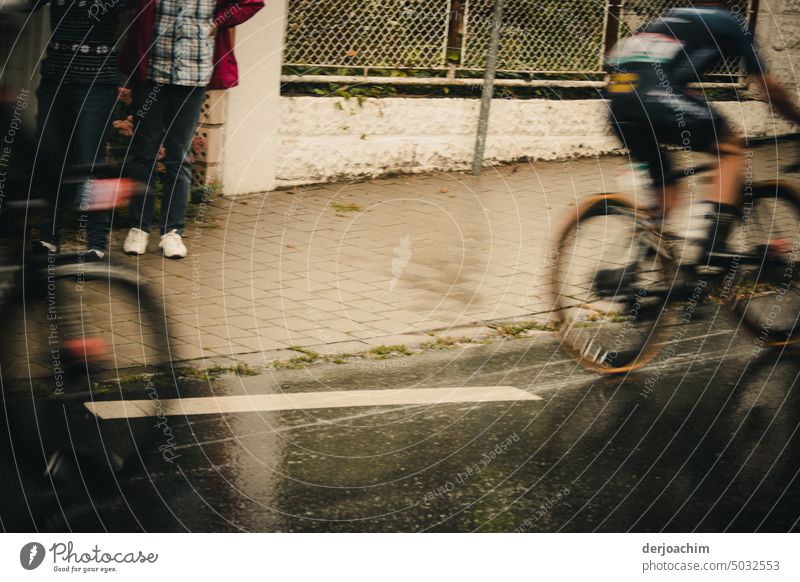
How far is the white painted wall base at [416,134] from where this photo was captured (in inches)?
373

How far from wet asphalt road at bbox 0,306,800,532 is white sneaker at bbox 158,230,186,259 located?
1866mm

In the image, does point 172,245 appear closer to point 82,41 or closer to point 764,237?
point 82,41

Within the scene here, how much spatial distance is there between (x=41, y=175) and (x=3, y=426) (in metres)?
0.93

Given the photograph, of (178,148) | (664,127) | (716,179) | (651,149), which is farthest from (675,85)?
(178,148)

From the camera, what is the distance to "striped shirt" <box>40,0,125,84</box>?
20.5 ft

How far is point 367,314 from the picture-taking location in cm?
658

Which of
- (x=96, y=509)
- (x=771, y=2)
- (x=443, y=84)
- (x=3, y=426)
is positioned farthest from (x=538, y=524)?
(x=771, y=2)

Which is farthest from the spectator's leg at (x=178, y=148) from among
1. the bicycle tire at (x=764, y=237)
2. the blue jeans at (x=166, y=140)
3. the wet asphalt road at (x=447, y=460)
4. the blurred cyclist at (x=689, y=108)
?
the bicycle tire at (x=764, y=237)

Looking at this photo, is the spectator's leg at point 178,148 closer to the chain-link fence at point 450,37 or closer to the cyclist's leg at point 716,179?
the chain-link fence at point 450,37

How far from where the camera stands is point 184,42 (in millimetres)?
6867

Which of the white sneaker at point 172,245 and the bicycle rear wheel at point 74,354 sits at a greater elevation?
the bicycle rear wheel at point 74,354

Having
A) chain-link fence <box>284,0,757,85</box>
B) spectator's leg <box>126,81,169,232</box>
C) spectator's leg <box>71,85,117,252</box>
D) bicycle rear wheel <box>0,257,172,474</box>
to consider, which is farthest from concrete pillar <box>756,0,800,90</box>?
bicycle rear wheel <box>0,257,172,474</box>

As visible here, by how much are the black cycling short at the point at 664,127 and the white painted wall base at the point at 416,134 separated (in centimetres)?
388

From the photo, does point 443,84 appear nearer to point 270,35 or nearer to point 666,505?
point 270,35
